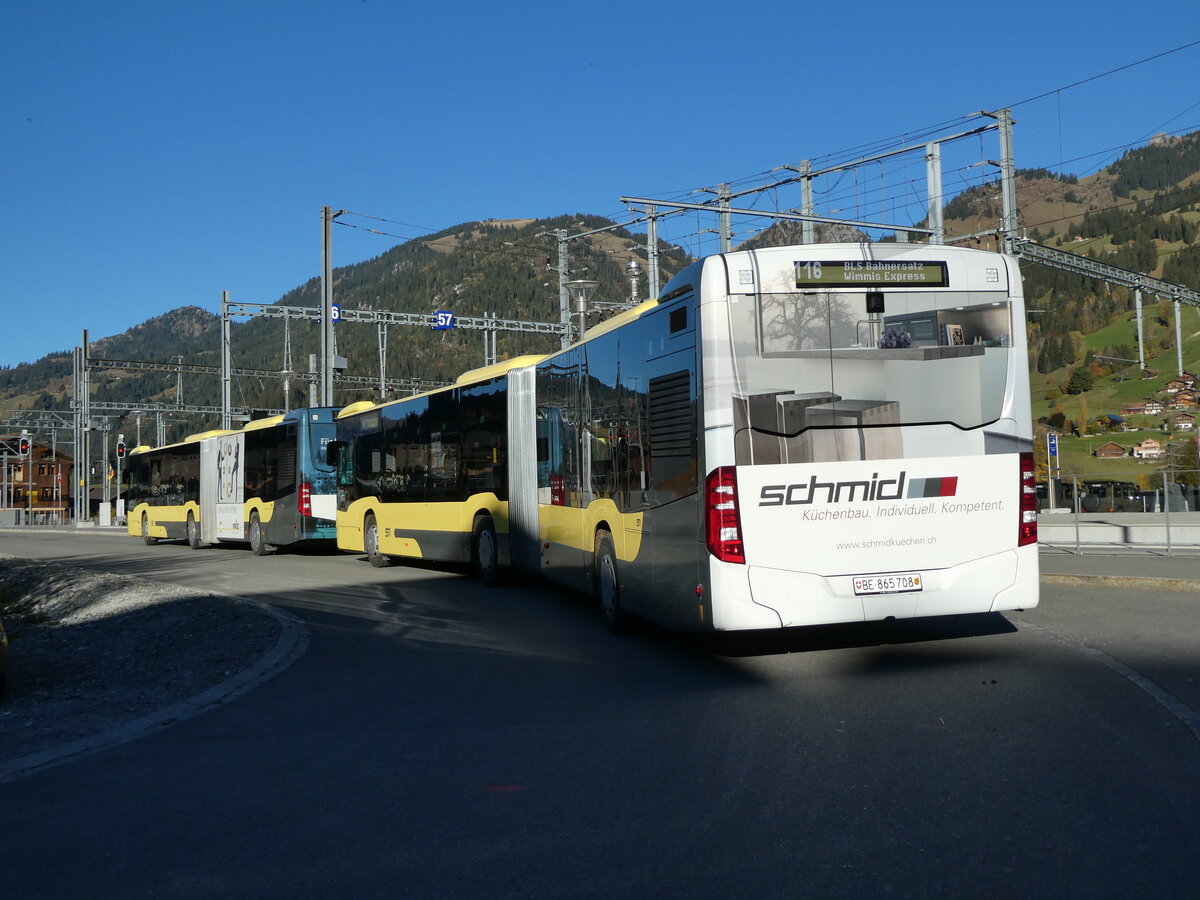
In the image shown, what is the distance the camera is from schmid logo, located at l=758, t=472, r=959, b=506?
8.30m

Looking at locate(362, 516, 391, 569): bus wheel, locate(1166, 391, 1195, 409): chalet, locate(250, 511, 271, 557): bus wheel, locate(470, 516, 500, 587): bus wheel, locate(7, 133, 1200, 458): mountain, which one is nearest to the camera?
locate(470, 516, 500, 587): bus wheel

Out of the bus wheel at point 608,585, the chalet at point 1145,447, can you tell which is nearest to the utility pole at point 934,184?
the bus wheel at point 608,585

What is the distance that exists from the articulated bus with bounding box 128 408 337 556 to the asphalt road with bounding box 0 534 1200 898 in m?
14.1

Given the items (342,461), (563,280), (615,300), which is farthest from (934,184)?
(615,300)

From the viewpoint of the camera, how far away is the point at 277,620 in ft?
41.9

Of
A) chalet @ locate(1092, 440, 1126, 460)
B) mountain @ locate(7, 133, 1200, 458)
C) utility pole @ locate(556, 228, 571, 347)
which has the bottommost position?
chalet @ locate(1092, 440, 1126, 460)

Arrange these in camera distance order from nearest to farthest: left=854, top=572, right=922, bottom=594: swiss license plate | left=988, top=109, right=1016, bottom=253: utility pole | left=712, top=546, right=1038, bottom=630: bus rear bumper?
left=712, top=546, right=1038, bottom=630: bus rear bumper → left=854, top=572, right=922, bottom=594: swiss license plate → left=988, top=109, right=1016, bottom=253: utility pole

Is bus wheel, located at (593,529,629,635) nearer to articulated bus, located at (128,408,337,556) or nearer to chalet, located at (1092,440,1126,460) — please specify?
articulated bus, located at (128,408,337,556)

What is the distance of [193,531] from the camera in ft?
102

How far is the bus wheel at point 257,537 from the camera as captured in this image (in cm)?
2602

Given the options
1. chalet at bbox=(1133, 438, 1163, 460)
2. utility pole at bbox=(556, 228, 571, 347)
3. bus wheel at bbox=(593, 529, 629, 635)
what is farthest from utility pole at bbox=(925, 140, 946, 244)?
chalet at bbox=(1133, 438, 1163, 460)

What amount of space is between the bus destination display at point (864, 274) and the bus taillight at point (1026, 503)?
1.46 m

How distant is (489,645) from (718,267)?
4.37 metres

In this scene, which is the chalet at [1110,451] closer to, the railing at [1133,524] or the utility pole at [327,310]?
the railing at [1133,524]
